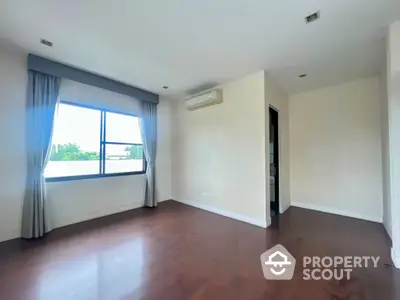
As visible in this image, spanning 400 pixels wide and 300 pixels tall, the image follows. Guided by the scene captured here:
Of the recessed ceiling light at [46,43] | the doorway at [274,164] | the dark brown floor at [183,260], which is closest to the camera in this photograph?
the dark brown floor at [183,260]

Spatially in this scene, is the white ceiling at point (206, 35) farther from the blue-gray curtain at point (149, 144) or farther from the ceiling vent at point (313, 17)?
the blue-gray curtain at point (149, 144)

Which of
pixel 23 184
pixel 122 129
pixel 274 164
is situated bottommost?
pixel 23 184

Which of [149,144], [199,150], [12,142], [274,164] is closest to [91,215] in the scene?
[12,142]

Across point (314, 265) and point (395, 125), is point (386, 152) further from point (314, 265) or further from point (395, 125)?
point (314, 265)

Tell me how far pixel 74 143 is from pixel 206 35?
3.04 m

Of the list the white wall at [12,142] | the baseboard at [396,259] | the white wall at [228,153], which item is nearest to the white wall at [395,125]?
the baseboard at [396,259]

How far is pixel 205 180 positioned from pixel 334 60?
10.6ft

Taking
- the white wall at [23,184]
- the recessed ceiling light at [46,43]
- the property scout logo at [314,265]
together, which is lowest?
the property scout logo at [314,265]

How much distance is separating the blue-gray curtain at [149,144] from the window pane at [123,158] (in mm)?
205

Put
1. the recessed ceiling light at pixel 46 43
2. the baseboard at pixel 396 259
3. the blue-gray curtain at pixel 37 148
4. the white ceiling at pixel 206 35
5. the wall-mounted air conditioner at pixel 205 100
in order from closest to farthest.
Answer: the white ceiling at pixel 206 35 → the baseboard at pixel 396 259 → the recessed ceiling light at pixel 46 43 → the blue-gray curtain at pixel 37 148 → the wall-mounted air conditioner at pixel 205 100

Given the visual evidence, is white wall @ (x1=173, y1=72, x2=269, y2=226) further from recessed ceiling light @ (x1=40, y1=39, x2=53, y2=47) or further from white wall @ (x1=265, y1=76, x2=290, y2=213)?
recessed ceiling light @ (x1=40, y1=39, x2=53, y2=47)

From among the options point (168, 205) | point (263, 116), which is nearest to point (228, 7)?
point (263, 116)

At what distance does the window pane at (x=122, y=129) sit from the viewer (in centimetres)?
445

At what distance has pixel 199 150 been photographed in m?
4.90
